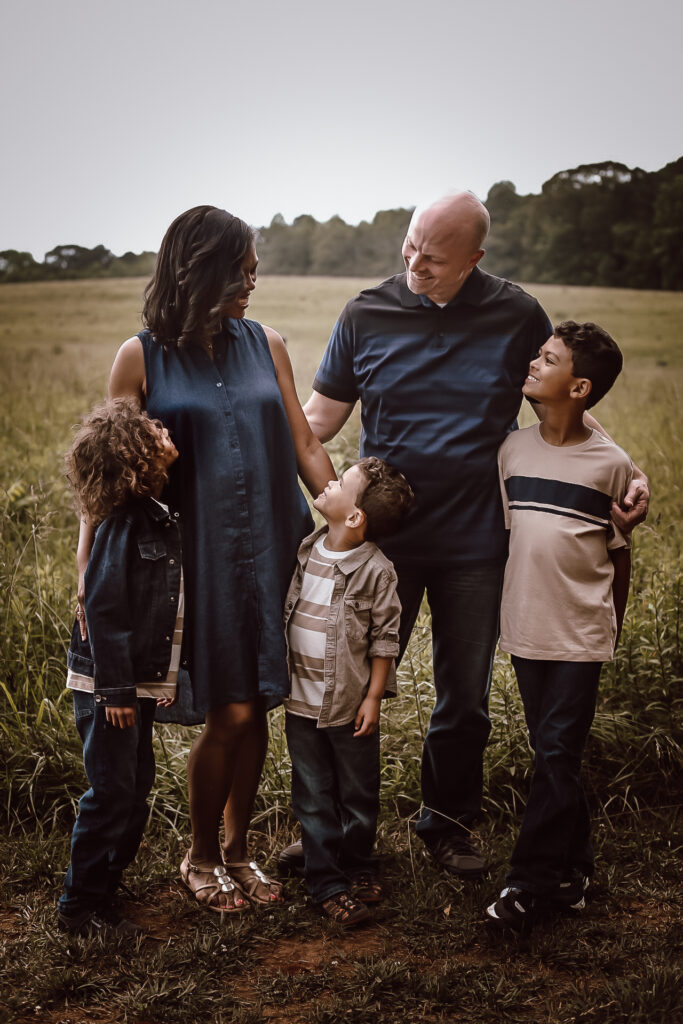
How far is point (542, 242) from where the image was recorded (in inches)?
295

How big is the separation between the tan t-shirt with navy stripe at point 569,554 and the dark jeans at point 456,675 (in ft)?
0.87

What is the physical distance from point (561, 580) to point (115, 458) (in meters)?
1.35

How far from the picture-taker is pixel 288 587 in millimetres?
2883

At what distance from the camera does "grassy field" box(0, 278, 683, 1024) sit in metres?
2.49

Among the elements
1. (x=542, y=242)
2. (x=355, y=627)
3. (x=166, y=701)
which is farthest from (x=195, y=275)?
(x=542, y=242)

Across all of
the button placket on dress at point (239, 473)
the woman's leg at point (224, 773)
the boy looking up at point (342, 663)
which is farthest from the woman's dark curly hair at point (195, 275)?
the woman's leg at point (224, 773)

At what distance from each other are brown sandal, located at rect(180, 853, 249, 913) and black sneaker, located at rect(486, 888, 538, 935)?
31.8 inches

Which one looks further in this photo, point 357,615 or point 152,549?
point 357,615

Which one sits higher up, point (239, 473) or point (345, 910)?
point (239, 473)

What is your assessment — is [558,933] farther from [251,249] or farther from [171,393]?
[251,249]

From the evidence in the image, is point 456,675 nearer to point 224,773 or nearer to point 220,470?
point 224,773

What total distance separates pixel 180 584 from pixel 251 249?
103 cm

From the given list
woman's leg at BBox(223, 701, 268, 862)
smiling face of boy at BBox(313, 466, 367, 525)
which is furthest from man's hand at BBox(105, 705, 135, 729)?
smiling face of boy at BBox(313, 466, 367, 525)

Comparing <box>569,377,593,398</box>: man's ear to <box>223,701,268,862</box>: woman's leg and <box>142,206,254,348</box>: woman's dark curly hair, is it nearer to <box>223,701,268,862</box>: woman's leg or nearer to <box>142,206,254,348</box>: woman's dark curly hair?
<box>142,206,254,348</box>: woman's dark curly hair
